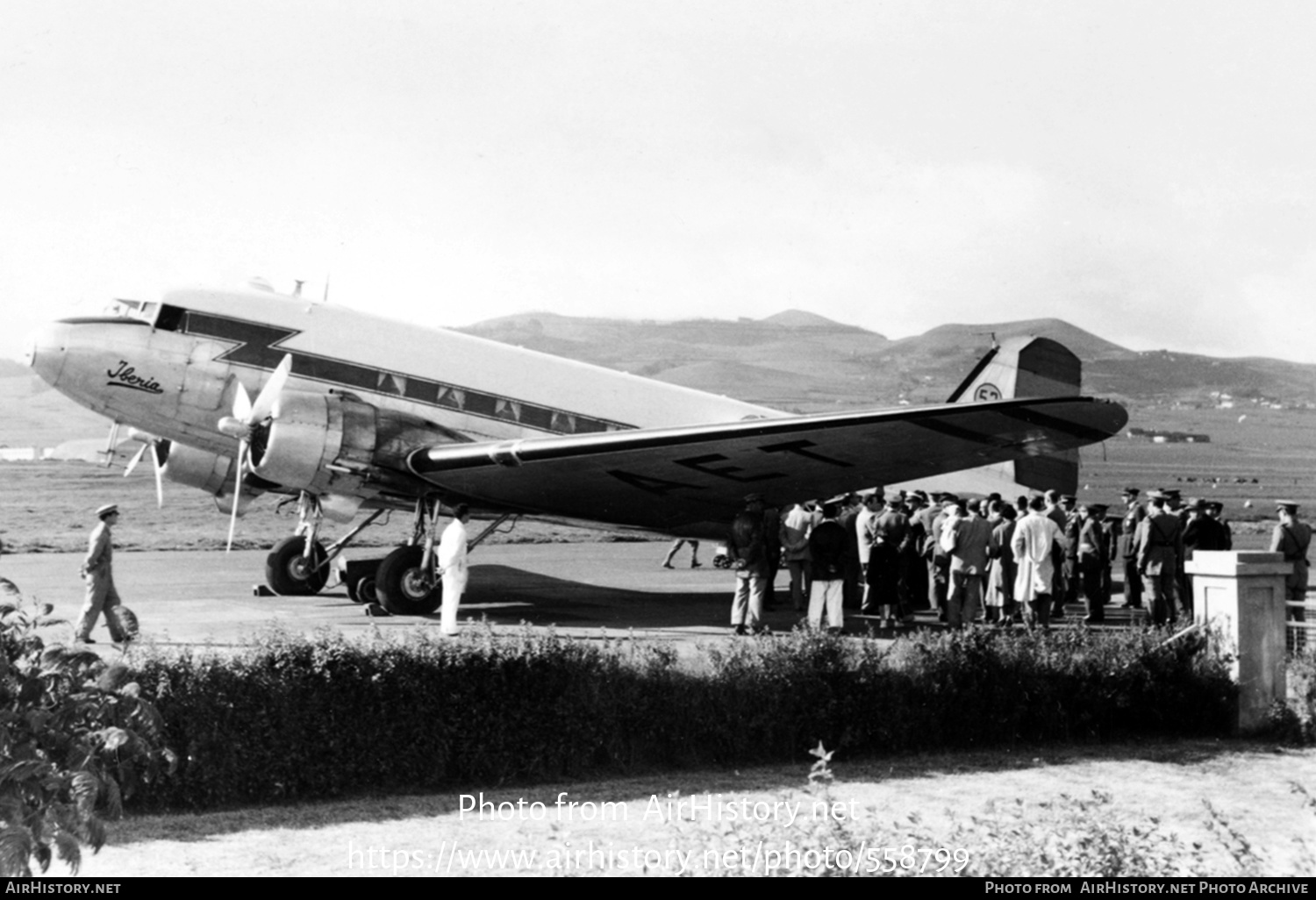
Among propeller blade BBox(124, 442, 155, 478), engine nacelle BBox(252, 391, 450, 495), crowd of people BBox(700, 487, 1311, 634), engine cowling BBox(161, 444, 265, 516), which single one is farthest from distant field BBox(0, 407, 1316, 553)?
engine nacelle BBox(252, 391, 450, 495)

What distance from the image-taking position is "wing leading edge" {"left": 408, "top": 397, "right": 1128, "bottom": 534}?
40.2 ft

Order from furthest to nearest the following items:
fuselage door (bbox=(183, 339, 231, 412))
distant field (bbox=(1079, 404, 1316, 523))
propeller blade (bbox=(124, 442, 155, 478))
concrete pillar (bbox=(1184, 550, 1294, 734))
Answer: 1. distant field (bbox=(1079, 404, 1316, 523))
2. propeller blade (bbox=(124, 442, 155, 478))
3. fuselage door (bbox=(183, 339, 231, 412))
4. concrete pillar (bbox=(1184, 550, 1294, 734))

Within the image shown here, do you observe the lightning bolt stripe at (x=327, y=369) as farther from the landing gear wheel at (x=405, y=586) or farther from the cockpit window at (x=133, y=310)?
the landing gear wheel at (x=405, y=586)

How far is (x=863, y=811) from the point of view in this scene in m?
7.37

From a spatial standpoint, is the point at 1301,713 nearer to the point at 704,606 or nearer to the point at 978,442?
the point at 978,442

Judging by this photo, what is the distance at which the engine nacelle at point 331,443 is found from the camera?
1304cm

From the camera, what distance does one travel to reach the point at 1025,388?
18859mm

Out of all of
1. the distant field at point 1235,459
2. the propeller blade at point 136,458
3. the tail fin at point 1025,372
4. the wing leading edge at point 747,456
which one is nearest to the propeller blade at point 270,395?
the wing leading edge at point 747,456

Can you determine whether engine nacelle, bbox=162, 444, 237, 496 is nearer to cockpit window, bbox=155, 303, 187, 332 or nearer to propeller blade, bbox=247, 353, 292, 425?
cockpit window, bbox=155, 303, 187, 332

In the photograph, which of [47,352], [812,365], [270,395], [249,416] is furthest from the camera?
[812,365]

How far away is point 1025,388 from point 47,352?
14502 millimetres

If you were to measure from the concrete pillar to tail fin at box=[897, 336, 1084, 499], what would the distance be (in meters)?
8.47

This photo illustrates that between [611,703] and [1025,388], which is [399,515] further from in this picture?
[611,703]

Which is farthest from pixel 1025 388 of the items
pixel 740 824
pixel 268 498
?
pixel 268 498
